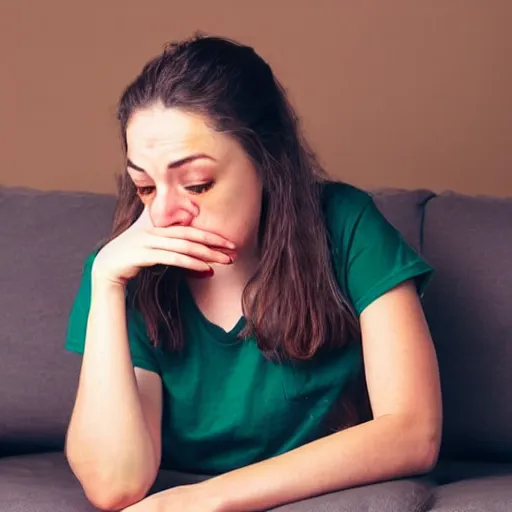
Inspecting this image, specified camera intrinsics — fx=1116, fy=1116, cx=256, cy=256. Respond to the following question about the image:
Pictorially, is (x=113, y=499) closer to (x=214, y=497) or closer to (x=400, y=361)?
(x=214, y=497)

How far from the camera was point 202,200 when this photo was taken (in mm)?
1469

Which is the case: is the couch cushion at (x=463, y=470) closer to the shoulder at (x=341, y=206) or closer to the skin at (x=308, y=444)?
the skin at (x=308, y=444)

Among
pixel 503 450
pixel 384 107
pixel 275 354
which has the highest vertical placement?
pixel 384 107

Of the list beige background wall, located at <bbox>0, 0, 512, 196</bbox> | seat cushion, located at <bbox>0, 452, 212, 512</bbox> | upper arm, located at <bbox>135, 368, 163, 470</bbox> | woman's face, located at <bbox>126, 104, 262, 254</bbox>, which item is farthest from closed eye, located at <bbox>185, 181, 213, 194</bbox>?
beige background wall, located at <bbox>0, 0, 512, 196</bbox>

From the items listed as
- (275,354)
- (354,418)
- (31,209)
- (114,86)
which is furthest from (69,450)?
(114,86)

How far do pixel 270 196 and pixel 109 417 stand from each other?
1.24 feet

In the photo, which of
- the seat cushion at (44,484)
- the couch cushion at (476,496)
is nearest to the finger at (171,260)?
the seat cushion at (44,484)

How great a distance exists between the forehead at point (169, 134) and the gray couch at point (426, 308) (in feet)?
1.44

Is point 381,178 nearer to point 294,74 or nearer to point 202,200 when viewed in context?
point 294,74

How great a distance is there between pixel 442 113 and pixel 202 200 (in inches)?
44.1

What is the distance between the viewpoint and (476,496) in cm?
145

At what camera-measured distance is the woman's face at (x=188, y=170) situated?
1.46 meters

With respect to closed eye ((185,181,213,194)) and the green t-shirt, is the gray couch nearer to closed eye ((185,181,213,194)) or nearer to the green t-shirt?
the green t-shirt

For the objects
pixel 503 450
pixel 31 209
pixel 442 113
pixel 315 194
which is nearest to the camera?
pixel 315 194
